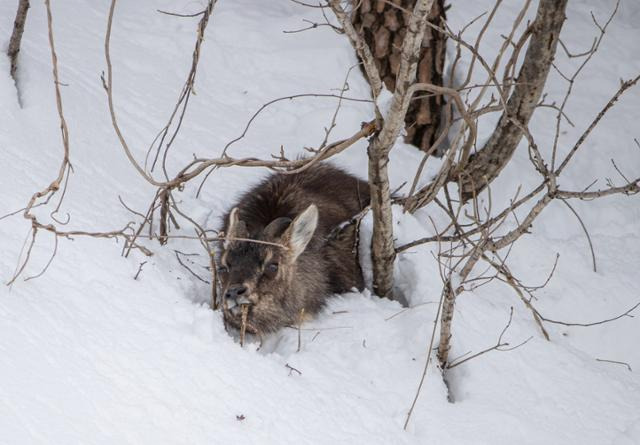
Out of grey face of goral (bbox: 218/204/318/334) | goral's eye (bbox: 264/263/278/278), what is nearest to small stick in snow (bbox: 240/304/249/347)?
grey face of goral (bbox: 218/204/318/334)

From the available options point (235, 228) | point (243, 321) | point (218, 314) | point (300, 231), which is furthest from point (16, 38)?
point (243, 321)

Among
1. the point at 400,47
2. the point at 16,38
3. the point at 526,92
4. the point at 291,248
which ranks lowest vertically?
the point at 291,248

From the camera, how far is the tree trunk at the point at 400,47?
7.10m

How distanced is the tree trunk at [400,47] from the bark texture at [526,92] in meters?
0.77

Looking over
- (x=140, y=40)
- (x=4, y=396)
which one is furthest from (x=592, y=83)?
(x=4, y=396)

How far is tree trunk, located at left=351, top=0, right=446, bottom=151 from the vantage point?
23.3 ft

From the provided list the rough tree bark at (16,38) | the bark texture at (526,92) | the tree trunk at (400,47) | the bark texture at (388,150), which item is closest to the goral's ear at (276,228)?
the bark texture at (388,150)

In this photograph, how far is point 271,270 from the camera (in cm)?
546

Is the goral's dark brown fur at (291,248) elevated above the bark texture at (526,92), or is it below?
below

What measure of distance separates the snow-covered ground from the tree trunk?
0.30 metres

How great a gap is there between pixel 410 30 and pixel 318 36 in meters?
3.54

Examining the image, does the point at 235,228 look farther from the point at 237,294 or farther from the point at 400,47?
the point at 400,47

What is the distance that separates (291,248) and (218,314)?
774 mm

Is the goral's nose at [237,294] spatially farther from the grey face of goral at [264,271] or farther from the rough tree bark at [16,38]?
the rough tree bark at [16,38]
